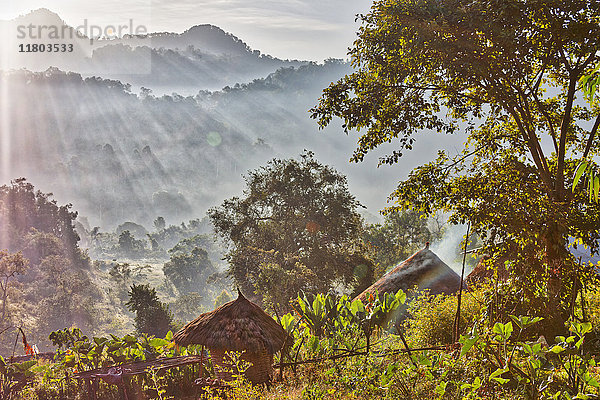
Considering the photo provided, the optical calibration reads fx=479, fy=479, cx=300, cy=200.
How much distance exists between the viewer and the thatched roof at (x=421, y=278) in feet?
41.2

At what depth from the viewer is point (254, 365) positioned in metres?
7.15

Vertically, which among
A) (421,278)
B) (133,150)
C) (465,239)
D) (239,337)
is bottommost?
(239,337)

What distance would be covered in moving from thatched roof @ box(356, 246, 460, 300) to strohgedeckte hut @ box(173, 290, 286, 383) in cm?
564

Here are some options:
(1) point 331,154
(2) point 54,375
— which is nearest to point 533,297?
(2) point 54,375

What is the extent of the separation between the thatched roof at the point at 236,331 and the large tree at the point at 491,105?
111 inches

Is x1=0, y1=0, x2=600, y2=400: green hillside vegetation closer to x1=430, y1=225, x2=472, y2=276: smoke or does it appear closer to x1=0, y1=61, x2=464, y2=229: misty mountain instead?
x1=430, y1=225, x2=472, y2=276: smoke

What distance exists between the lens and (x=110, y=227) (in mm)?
135500

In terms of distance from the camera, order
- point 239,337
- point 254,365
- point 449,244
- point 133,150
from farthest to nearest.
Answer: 1. point 133,150
2. point 449,244
3. point 254,365
4. point 239,337

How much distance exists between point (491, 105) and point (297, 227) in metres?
17.2

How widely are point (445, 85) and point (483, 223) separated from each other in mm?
2318

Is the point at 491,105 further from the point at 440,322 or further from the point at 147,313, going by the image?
the point at 147,313

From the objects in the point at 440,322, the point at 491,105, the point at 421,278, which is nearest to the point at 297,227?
the point at 421,278

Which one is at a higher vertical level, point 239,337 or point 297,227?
point 297,227

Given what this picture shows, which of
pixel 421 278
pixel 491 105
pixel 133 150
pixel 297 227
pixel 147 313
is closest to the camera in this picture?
pixel 491 105
